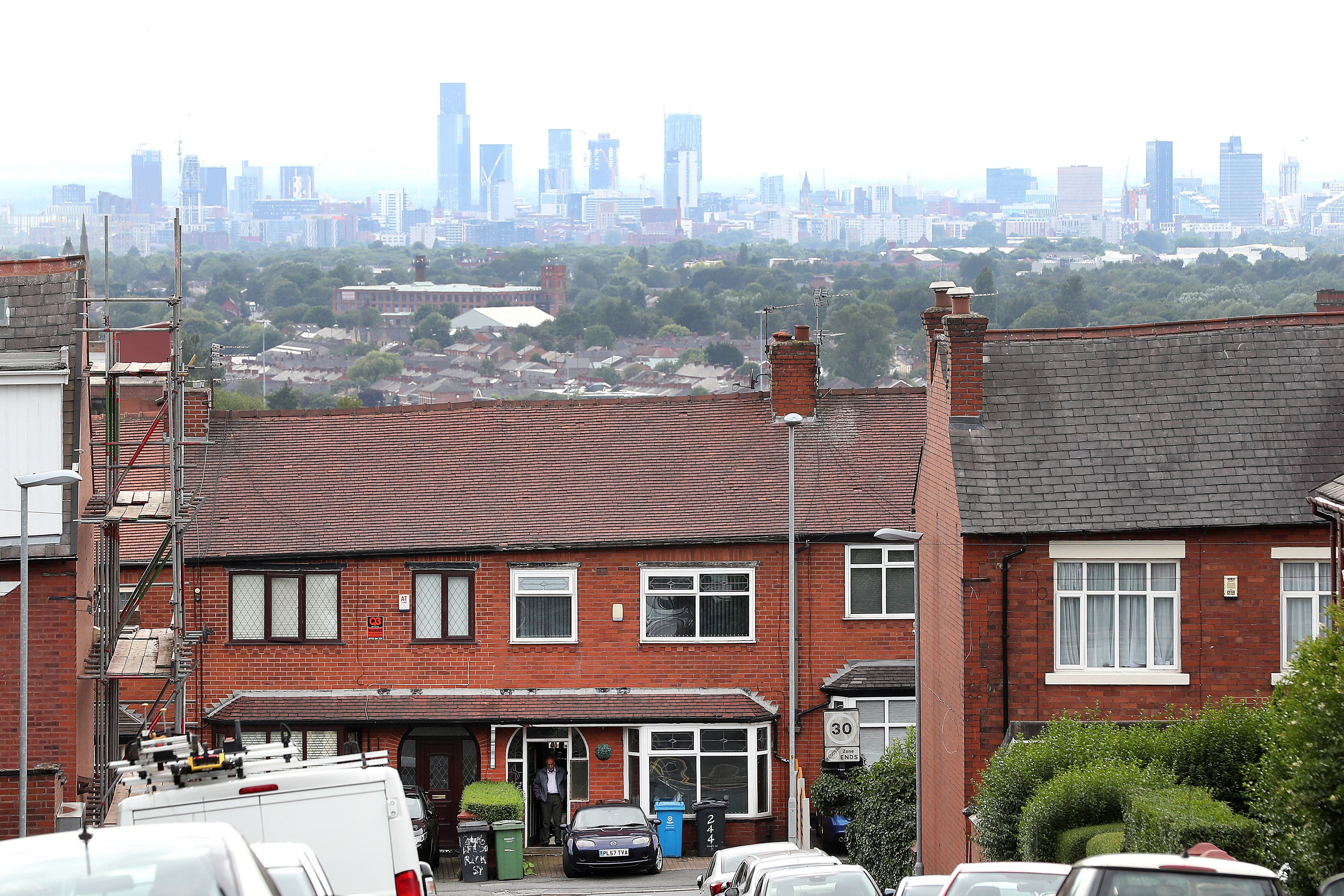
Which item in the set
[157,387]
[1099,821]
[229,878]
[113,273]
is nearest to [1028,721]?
[1099,821]

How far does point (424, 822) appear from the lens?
2825 centimetres

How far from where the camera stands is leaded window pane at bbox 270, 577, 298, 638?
103 ft

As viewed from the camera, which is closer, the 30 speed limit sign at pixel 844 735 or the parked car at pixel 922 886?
the parked car at pixel 922 886

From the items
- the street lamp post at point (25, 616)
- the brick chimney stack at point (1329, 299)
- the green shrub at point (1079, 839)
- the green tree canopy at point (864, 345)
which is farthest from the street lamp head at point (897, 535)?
the green tree canopy at point (864, 345)

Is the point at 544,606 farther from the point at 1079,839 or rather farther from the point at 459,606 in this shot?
the point at 1079,839

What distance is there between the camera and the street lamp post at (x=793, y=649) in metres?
28.9

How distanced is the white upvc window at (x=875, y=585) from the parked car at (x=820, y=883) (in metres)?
15.4

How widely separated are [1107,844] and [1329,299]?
17.4 metres

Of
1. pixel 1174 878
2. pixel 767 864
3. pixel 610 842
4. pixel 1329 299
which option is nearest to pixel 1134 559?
pixel 767 864

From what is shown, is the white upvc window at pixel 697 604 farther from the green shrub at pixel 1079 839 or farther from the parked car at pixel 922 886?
the parked car at pixel 922 886

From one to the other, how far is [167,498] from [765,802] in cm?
1286

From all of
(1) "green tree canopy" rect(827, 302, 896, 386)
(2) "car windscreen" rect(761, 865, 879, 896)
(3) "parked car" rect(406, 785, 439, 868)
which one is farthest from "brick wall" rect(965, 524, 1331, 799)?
(1) "green tree canopy" rect(827, 302, 896, 386)

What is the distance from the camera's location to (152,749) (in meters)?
12.8

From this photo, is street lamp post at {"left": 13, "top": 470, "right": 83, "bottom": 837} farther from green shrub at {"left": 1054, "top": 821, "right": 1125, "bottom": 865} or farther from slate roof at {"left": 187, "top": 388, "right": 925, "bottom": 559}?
green shrub at {"left": 1054, "top": 821, "right": 1125, "bottom": 865}
